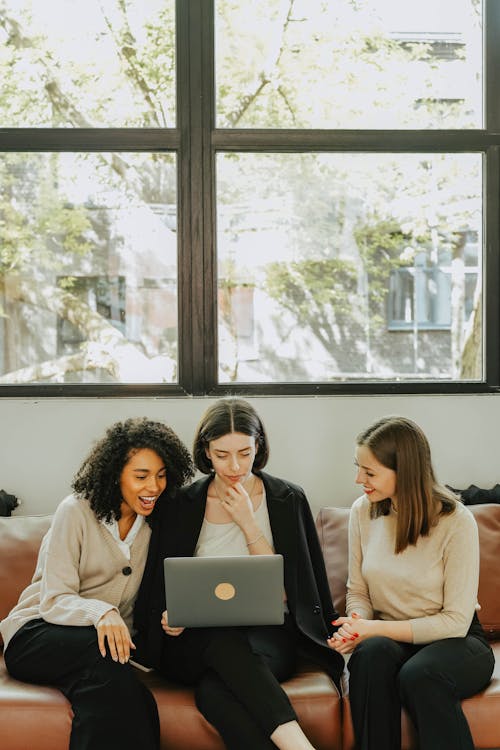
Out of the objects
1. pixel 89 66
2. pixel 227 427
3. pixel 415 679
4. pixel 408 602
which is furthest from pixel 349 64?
pixel 415 679

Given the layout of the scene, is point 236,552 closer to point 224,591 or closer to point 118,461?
point 224,591

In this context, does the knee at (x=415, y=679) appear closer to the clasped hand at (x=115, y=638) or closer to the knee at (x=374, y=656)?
the knee at (x=374, y=656)

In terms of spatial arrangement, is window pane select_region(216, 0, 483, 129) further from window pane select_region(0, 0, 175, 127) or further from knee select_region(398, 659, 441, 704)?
knee select_region(398, 659, 441, 704)

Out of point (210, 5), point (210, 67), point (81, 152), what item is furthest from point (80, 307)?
point (210, 5)

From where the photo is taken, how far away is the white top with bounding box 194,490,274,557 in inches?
106

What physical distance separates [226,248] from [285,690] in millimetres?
1775

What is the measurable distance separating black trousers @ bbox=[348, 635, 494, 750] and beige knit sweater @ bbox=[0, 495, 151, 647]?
2.28 ft

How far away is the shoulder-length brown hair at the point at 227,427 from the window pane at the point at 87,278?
0.80 metres

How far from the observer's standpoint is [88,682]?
91.0 inches

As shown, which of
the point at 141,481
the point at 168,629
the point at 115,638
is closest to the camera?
the point at 115,638

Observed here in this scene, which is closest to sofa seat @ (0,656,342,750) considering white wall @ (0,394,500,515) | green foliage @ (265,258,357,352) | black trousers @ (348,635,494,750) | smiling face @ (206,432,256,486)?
black trousers @ (348,635,494,750)

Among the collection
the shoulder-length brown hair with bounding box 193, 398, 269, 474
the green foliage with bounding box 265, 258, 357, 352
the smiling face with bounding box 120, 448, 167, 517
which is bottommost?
the smiling face with bounding box 120, 448, 167, 517

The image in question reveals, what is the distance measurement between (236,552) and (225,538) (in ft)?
0.19

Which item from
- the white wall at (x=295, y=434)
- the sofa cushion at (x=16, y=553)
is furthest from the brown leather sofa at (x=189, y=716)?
the white wall at (x=295, y=434)
